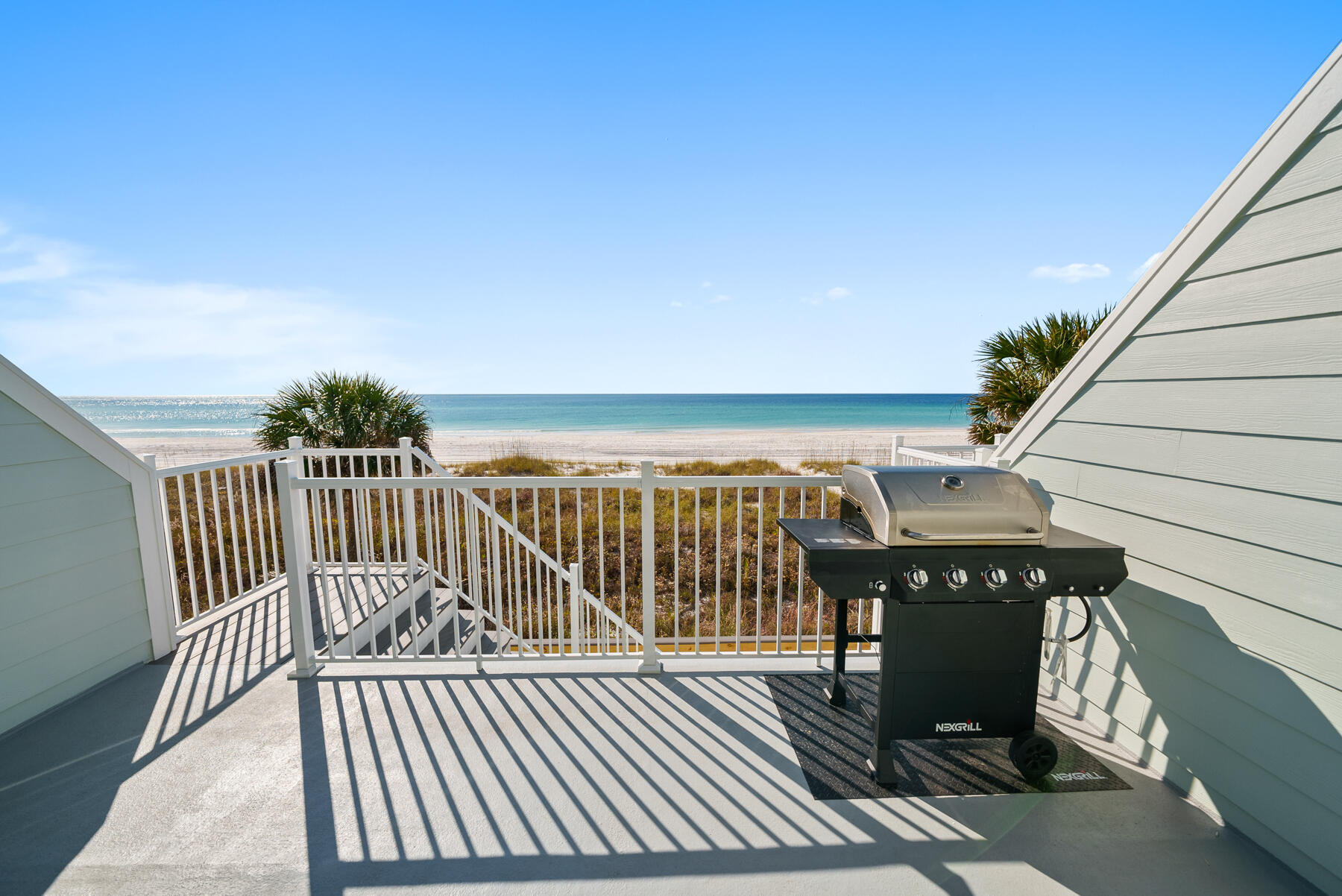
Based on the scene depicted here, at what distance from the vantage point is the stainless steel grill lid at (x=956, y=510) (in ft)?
5.82

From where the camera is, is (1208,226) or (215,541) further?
(215,541)

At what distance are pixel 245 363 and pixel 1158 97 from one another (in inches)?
1800

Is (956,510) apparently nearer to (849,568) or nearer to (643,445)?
(849,568)

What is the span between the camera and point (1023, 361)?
5777 millimetres

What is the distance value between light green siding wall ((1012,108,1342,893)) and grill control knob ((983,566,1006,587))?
68 cm

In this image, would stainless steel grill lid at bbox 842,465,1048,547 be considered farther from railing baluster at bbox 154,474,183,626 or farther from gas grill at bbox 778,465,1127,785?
railing baluster at bbox 154,474,183,626

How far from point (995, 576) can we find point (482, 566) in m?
7.54

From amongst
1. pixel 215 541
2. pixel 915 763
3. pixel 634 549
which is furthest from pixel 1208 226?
pixel 215 541

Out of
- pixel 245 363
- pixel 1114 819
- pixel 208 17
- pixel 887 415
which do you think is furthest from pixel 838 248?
pixel 245 363

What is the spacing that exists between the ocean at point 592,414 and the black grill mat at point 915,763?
1056 inches

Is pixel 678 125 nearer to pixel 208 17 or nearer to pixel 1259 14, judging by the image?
pixel 208 17

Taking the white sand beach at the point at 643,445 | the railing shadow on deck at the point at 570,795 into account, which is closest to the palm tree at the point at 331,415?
the railing shadow on deck at the point at 570,795

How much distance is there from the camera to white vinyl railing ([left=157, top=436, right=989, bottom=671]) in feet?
9.01

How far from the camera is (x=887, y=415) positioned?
35.8 metres
